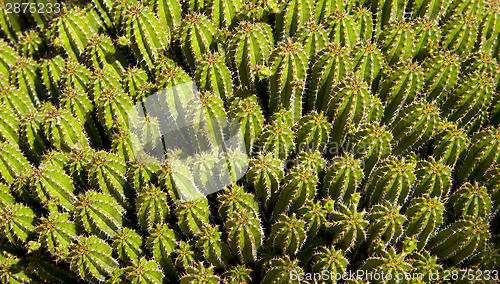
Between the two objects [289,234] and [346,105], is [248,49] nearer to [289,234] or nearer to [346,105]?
[346,105]

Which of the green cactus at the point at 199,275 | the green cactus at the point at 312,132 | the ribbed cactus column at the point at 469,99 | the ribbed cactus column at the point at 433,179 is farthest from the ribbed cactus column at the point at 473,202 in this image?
the green cactus at the point at 199,275

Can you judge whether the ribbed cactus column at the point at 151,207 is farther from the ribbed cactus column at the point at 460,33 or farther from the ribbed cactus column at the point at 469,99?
the ribbed cactus column at the point at 460,33

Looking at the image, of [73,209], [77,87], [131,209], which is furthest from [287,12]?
[73,209]

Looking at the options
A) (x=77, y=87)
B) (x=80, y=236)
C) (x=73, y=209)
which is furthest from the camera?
(x=77, y=87)

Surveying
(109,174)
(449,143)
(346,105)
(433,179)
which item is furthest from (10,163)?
(449,143)

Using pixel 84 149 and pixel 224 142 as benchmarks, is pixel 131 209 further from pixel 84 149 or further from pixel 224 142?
pixel 224 142

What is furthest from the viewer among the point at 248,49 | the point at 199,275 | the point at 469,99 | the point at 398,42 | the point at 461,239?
the point at 398,42

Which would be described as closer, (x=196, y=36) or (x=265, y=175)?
(x=265, y=175)
